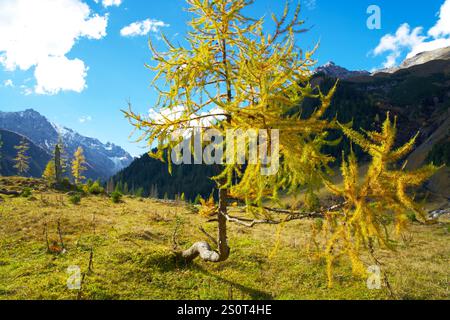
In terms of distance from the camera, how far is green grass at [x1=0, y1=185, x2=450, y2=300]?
10.6 meters

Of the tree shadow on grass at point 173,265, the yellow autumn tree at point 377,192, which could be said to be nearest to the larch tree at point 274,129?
the yellow autumn tree at point 377,192

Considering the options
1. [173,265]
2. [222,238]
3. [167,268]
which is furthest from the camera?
[173,265]

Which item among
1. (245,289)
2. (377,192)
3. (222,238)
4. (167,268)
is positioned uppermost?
(377,192)

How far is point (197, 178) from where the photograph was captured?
179375mm

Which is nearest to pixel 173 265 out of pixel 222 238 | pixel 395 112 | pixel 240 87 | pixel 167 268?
pixel 167 268

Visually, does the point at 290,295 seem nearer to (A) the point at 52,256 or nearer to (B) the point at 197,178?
(A) the point at 52,256

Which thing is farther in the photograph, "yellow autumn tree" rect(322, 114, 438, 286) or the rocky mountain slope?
the rocky mountain slope

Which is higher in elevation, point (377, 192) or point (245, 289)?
point (377, 192)

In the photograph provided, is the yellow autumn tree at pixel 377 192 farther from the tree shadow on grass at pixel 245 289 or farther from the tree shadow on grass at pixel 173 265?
the tree shadow on grass at pixel 173 265

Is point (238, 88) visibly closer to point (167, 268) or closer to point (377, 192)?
point (377, 192)

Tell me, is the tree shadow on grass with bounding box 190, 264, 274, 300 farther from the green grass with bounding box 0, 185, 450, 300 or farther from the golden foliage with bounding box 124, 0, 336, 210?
the golden foliage with bounding box 124, 0, 336, 210

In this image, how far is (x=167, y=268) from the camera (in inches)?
498

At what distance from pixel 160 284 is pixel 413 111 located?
615 feet

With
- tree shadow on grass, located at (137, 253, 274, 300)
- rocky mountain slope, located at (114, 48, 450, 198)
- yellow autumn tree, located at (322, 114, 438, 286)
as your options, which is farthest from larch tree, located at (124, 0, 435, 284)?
rocky mountain slope, located at (114, 48, 450, 198)
